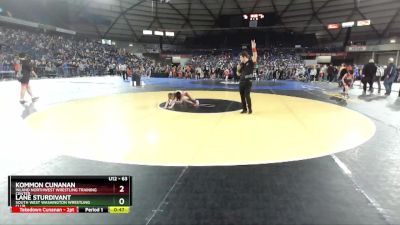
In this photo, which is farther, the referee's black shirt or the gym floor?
the referee's black shirt

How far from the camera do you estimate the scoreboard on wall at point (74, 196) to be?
7.82 feet

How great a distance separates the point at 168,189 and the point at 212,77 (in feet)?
84.0

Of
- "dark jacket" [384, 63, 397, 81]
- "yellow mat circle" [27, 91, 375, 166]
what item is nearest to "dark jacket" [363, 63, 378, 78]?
"dark jacket" [384, 63, 397, 81]

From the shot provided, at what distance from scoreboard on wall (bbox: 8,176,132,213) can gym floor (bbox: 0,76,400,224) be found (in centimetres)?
8

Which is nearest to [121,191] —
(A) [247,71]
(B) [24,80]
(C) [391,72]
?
(A) [247,71]

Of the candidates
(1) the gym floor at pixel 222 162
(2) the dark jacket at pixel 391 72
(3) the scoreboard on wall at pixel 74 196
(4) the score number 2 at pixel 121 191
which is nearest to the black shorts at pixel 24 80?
(1) the gym floor at pixel 222 162

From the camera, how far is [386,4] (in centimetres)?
3131

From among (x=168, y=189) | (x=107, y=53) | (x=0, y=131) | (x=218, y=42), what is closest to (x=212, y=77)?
(x=107, y=53)

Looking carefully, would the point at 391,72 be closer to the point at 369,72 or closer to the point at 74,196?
the point at 369,72

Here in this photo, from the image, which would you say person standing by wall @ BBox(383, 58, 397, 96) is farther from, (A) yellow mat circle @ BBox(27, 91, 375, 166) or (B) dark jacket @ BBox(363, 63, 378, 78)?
(A) yellow mat circle @ BBox(27, 91, 375, 166)

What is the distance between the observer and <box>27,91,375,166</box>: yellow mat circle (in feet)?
13.2

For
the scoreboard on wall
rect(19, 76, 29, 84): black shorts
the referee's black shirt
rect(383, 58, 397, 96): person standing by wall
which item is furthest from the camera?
rect(383, 58, 397, 96): person standing by wall

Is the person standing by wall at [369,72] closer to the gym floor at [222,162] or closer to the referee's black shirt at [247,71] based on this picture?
the gym floor at [222,162]

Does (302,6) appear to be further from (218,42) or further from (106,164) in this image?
(106,164)
